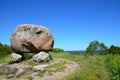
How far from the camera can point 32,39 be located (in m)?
14.8

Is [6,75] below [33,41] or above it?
below

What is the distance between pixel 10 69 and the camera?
1377 centimetres

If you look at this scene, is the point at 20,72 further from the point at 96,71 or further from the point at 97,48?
the point at 97,48

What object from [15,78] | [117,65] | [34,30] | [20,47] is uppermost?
[34,30]

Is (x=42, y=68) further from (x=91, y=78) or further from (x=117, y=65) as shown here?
(x=117, y=65)

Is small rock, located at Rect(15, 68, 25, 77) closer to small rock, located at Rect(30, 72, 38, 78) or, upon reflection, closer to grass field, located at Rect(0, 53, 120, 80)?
small rock, located at Rect(30, 72, 38, 78)

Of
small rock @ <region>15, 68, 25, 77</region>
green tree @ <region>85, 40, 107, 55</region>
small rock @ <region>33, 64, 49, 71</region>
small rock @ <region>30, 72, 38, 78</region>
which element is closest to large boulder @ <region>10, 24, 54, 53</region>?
small rock @ <region>33, 64, 49, 71</region>

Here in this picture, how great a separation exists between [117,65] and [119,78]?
119 centimetres

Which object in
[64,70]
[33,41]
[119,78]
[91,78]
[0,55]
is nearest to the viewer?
[91,78]

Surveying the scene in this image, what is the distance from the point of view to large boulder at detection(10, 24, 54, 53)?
14.8m

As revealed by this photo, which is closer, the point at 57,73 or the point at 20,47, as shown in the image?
the point at 57,73

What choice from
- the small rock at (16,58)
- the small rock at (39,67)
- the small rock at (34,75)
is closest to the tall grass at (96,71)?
the small rock at (34,75)

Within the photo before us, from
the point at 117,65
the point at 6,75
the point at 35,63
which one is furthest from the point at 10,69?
the point at 117,65

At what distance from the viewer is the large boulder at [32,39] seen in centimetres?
1484
